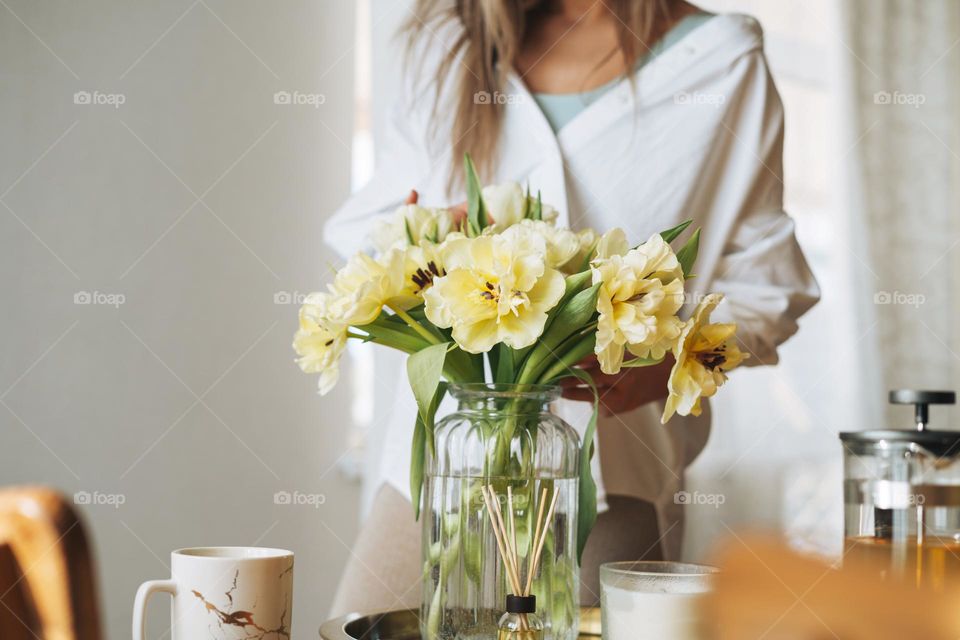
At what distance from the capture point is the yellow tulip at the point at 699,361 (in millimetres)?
552

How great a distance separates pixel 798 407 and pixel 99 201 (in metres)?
1.01

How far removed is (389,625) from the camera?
664 mm

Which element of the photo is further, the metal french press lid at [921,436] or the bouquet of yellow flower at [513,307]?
the metal french press lid at [921,436]

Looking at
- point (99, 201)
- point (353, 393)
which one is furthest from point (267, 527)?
point (99, 201)

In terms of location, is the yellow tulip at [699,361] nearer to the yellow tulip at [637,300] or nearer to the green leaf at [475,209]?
the yellow tulip at [637,300]

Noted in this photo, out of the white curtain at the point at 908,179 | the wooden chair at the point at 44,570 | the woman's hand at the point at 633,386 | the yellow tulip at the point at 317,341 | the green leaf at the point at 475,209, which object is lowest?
the wooden chair at the point at 44,570

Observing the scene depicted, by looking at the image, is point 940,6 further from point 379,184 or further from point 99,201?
point 99,201

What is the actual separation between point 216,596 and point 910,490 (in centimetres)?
58

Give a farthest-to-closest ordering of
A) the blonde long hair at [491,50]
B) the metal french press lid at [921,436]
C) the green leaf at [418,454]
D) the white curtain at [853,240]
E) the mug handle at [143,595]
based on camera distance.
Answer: the white curtain at [853,240] → the blonde long hair at [491,50] → the metal french press lid at [921,436] → the green leaf at [418,454] → the mug handle at [143,595]

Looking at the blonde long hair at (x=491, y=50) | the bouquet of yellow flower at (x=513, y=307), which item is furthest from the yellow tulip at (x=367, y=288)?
the blonde long hair at (x=491, y=50)

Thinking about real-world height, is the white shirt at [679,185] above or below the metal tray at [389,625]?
above

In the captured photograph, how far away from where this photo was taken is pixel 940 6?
1341 mm

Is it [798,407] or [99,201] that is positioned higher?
[99,201]

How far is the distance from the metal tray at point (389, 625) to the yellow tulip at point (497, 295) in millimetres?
244
